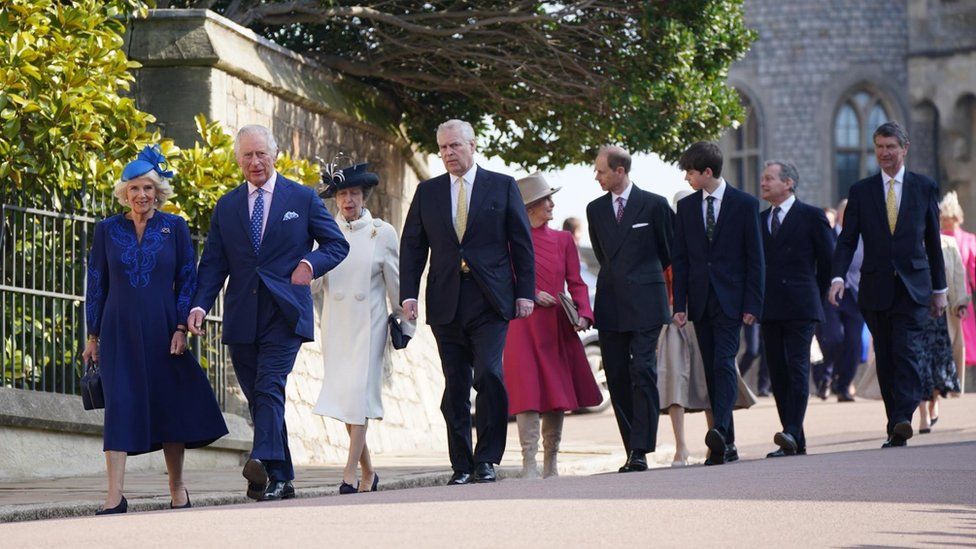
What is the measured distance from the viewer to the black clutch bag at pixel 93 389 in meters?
9.68

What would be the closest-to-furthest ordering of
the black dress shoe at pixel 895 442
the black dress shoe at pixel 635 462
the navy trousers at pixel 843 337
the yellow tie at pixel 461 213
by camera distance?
the yellow tie at pixel 461 213 → the black dress shoe at pixel 635 462 → the black dress shoe at pixel 895 442 → the navy trousers at pixel 843 337

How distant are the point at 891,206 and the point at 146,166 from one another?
16.1ft

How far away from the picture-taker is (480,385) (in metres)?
10.6

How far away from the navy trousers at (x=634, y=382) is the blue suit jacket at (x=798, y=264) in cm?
114

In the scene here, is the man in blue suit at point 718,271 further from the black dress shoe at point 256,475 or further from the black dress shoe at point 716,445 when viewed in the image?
the black dress shoe at point 256,475

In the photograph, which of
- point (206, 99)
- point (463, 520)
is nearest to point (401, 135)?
point (206, 99)

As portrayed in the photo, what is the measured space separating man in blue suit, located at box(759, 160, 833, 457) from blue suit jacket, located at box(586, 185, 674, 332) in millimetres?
881

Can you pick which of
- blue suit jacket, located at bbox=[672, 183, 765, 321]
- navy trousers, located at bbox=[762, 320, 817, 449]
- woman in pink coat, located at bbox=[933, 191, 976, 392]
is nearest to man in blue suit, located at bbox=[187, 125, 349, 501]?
blue suit jacket, located at bbox=[672, 183, 765, 321]

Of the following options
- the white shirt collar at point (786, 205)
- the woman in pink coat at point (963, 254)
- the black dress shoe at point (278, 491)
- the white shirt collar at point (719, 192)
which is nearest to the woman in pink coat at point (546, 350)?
the white shirt collar at point (719, 192)

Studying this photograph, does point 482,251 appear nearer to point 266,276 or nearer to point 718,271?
point 266,276

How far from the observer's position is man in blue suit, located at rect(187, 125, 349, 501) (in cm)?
977

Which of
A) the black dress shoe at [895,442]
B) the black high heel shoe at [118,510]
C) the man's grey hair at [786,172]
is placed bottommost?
the black high heel shoe at [118,510]

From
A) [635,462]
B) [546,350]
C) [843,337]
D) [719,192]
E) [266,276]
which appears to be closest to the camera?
[266,276]

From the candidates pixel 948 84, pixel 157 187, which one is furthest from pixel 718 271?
pixel 948 84
